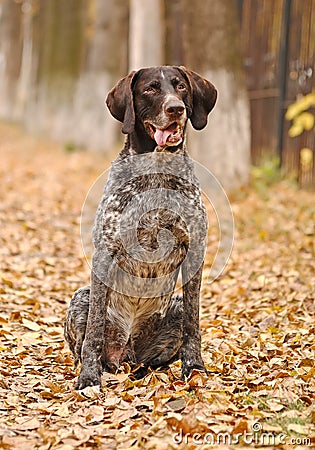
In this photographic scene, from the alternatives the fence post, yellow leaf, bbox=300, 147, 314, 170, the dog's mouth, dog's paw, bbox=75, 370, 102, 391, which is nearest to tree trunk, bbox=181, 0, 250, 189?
yellow leaf, bbox=300, 147, 314, 170

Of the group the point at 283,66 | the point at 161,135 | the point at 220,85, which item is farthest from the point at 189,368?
the point at 283,66

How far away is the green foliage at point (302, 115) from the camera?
11.8 metres

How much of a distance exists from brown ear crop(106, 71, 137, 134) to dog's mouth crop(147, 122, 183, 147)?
127 mm

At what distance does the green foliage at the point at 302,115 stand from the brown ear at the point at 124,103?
7.43 metres

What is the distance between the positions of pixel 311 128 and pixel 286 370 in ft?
25.4

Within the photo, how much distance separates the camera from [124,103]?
4.77m

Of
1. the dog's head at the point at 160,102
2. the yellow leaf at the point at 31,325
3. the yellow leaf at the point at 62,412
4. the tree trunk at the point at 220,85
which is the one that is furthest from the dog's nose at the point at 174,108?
the tree trunk at the point at 220,85

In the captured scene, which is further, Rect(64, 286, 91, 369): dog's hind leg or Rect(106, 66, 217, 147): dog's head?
Rect(64, 286, 91, 369): dog's hind leg

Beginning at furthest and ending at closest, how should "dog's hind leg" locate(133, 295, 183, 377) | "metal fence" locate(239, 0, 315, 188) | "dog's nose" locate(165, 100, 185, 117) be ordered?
"metal fence" locate(239, 0, 315, 188) → "dog's hind leg" locate(133, 295, 183, 377) → "dog's nose" locate(165, 100, 185, 117)

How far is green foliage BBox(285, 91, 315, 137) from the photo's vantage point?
38.7ft

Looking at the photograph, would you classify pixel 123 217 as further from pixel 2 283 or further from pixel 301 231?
pixel 301 231

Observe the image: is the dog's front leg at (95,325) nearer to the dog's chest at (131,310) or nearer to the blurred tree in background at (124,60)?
the dog's chest at (131,310)

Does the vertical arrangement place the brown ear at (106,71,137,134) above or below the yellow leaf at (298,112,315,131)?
below

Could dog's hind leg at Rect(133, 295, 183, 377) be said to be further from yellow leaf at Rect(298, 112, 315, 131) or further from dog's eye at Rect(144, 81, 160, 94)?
yellow leaf at Rect(298, 112, 315, 131)
